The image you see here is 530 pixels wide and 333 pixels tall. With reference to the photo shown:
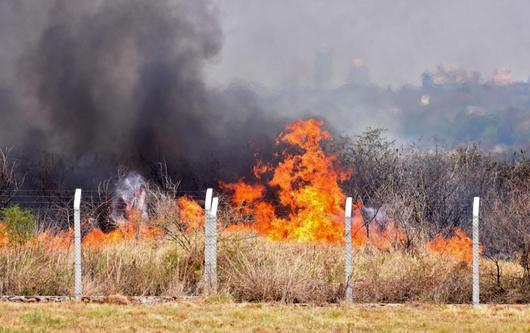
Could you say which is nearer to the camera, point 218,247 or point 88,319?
point 88,319

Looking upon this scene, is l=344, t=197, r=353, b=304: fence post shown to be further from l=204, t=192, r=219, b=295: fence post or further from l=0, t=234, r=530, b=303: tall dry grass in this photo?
A: l=204, t=192, r=219, b=295: fence post

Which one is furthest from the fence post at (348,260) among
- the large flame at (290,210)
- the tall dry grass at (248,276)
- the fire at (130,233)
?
the fire at (130,233)

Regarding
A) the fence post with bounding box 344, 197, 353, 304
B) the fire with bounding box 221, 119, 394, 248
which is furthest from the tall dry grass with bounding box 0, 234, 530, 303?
the fire with bounding box 221, 119, 394, 248

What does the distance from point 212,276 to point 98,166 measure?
15005mm

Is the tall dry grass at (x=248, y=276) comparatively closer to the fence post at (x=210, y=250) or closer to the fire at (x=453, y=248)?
the fence post at (x=210, y=250)

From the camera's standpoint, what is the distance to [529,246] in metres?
13.4

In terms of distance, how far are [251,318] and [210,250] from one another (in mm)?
2860

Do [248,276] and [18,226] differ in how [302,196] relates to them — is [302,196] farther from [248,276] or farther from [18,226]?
[18,226]

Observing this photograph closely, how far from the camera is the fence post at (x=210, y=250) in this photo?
1238 cm

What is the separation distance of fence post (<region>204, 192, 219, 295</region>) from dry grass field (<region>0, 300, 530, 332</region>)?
2.87ft

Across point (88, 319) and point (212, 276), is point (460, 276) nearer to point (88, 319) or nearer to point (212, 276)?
point (212, 276)

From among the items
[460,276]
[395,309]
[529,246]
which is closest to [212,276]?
[395,309]

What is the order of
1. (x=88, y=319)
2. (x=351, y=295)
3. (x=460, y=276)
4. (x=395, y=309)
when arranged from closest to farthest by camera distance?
(x=88, y=319) → (x=395, y=309) → (x=351, y=295) → (x=460, y=276)

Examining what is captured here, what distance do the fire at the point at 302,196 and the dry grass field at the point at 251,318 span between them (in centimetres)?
398
